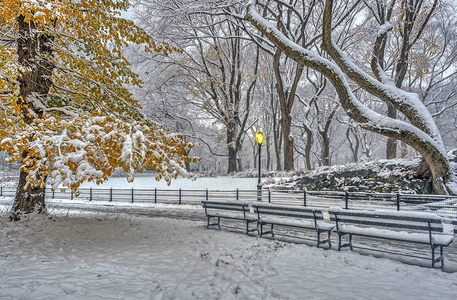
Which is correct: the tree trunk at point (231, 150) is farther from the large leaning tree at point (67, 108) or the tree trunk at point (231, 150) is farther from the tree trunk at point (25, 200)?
the tree trunk at point (25, 200)

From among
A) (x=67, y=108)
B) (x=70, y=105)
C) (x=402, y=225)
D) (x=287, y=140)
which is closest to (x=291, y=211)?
(x=402, y=225)

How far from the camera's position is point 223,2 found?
1395 centimetres

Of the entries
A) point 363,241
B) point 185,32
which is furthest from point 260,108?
point 363,241

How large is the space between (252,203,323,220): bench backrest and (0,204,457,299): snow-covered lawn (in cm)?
73

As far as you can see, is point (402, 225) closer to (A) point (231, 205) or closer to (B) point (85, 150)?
(A) point (231, 205)

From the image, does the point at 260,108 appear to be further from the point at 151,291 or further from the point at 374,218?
the point at 151,291

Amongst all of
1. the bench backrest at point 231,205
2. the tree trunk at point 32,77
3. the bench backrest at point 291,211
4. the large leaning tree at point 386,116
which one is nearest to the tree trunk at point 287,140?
the large leaning tree at point 386,116

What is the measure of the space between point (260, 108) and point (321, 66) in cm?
2761

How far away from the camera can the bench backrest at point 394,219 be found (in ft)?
18.8

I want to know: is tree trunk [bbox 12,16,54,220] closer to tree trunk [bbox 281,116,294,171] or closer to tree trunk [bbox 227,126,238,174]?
tree trunk [bbox 281,116,294,171]

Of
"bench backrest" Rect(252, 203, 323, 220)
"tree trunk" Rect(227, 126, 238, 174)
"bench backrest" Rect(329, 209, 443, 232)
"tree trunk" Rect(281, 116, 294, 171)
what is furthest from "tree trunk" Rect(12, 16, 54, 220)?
"tree trunk" Rect(227, 126, 238, 174)

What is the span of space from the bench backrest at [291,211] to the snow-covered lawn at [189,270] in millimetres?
730

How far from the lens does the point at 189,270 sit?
5484 millimetres

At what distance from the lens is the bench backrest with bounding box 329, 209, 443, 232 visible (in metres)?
5.73
